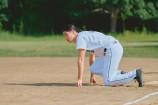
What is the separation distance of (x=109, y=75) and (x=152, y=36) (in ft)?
93.4

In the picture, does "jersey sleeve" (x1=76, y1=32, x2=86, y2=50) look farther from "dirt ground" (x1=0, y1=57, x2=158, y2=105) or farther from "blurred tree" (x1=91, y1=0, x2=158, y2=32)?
"blurred tree" (x1=91, y1=0, x2=158, y2=32)

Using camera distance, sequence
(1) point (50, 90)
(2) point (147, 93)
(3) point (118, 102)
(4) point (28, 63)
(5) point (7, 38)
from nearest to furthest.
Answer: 1. (3) point (118, 102)
2. (2) point (147, 93)
3. (1) point (50, 90)
4. (4) point (28, 63)
5. (5) point (7, 38)

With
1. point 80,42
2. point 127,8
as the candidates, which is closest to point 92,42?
point 80,42

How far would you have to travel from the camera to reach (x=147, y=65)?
478 inches

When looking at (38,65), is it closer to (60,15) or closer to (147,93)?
(147,93)

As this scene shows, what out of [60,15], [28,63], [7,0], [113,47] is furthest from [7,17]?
[113,47]

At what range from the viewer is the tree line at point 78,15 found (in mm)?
38719

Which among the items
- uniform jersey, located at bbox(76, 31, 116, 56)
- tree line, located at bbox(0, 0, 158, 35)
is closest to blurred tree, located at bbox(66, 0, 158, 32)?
tree line, located at bbox(0, 0, 158, 35)

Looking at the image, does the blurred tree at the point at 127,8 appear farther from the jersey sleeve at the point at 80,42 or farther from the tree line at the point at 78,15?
the jersey sleeve at the point at 80,42

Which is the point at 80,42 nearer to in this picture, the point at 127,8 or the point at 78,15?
the point at 127,8

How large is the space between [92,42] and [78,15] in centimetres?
3261

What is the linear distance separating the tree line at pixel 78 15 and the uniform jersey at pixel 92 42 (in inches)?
1175

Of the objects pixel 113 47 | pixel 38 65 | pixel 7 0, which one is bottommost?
pixel 38 65

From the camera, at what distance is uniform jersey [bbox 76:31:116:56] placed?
7.42 metres
